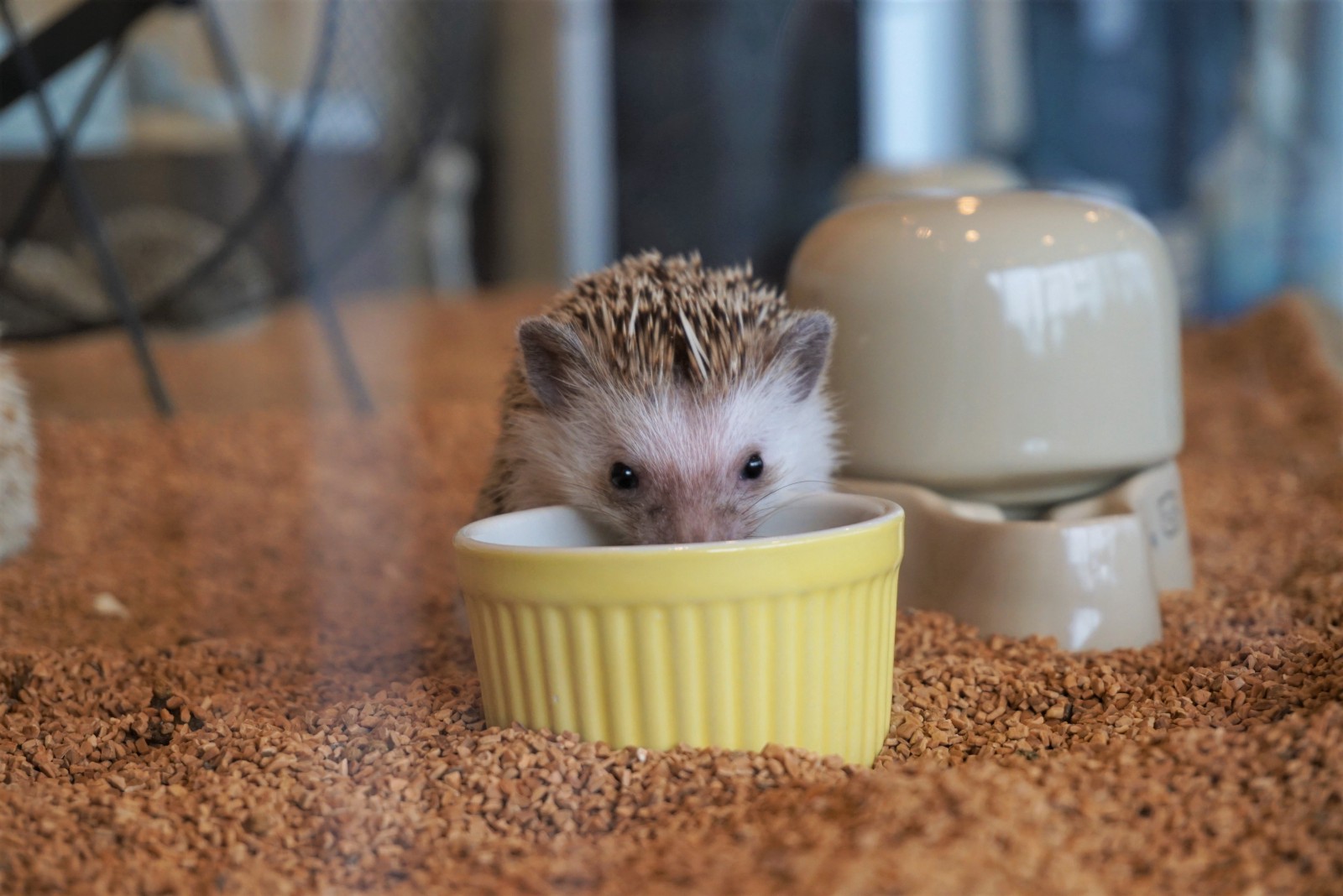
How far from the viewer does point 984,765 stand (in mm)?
1188

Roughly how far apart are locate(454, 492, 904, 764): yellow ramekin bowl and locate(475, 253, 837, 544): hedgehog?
33 centimetres

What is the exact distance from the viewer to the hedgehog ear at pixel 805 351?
1.81 metres

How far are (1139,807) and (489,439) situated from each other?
8.40ft

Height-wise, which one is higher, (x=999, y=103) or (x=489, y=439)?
(x=999, y=103)

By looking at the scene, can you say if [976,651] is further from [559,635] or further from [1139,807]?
[559,635]

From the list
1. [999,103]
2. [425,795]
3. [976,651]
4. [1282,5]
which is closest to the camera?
[425,795]

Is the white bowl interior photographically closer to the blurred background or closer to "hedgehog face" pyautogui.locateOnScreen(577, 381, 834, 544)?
"hedgehog face" pyautogui.locateOnScreen(577, 381, 834, 544)

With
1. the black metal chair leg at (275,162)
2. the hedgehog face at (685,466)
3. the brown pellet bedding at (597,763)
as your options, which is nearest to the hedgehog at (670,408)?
the hedgehog face at (685,466)

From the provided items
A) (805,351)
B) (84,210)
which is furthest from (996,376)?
(84,210)

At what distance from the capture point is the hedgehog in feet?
5.65

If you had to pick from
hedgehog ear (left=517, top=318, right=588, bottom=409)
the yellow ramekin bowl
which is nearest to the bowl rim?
the yellow ramekin bowl

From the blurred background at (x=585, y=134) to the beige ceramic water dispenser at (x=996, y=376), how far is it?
1706 millimetres

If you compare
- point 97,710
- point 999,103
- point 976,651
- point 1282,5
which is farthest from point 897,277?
point 999,103

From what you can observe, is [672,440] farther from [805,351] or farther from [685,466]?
[805,351]
